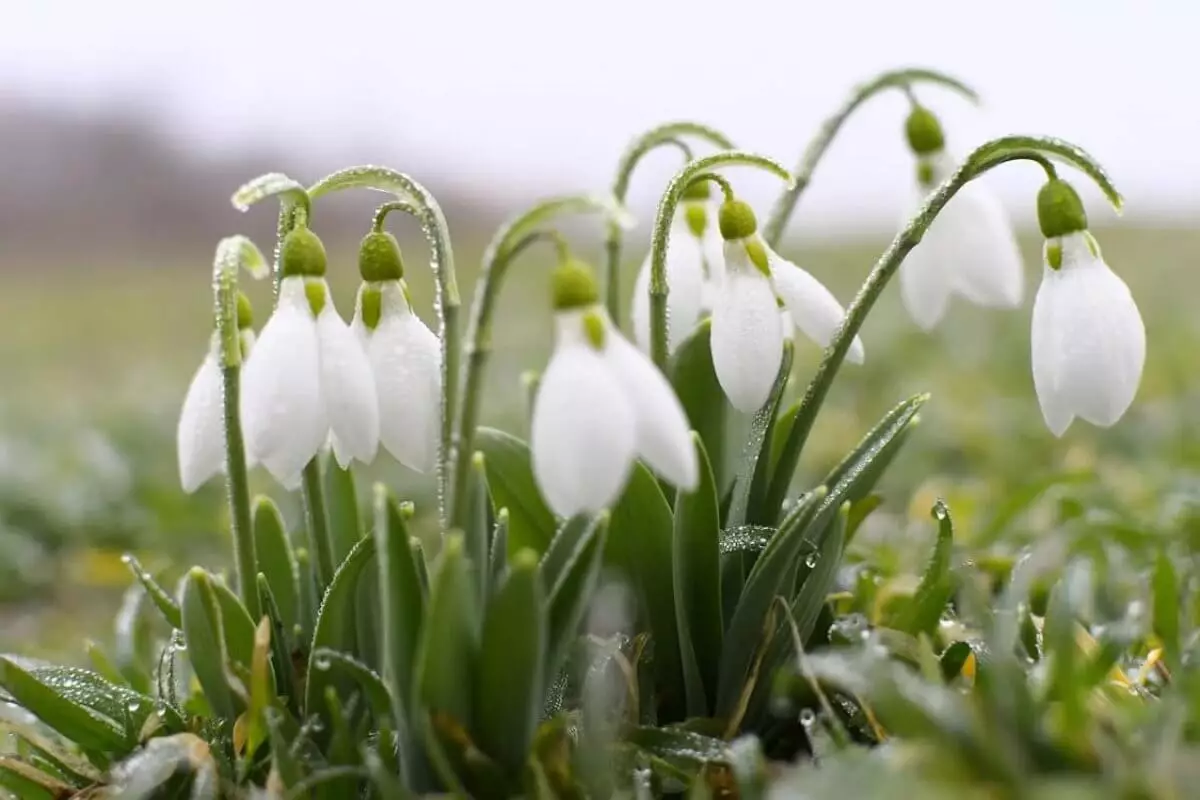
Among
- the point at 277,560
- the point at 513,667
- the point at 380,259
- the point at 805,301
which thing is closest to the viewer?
the point at 513,667

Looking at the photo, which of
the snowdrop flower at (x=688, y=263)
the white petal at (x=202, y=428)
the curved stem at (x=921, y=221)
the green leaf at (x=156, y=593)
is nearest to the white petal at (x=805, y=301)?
the curved stem at (x=921, y=221)

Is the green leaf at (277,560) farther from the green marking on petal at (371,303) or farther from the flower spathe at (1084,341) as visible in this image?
the flower spathe at (1084,341)

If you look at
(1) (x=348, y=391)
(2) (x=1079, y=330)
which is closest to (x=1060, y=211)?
(2) (x=1079, y=330)

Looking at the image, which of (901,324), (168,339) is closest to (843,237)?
(901,324)

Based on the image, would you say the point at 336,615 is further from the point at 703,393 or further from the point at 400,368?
the point at 703,393

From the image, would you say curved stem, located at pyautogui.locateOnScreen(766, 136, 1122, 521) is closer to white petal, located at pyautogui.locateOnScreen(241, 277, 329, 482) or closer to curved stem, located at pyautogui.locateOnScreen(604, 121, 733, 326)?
curved stem, located at pyautogui.locateOnScreen(604, 121, 733, 326)

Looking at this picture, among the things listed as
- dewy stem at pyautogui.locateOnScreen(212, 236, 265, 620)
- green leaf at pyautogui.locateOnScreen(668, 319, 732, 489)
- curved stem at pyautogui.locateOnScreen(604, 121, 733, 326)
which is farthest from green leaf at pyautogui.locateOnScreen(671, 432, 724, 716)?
dewy stem at pyautogui.locateOnScreen(212, 236, 265, 620)

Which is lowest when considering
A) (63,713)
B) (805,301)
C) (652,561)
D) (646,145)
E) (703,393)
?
(63,713)
